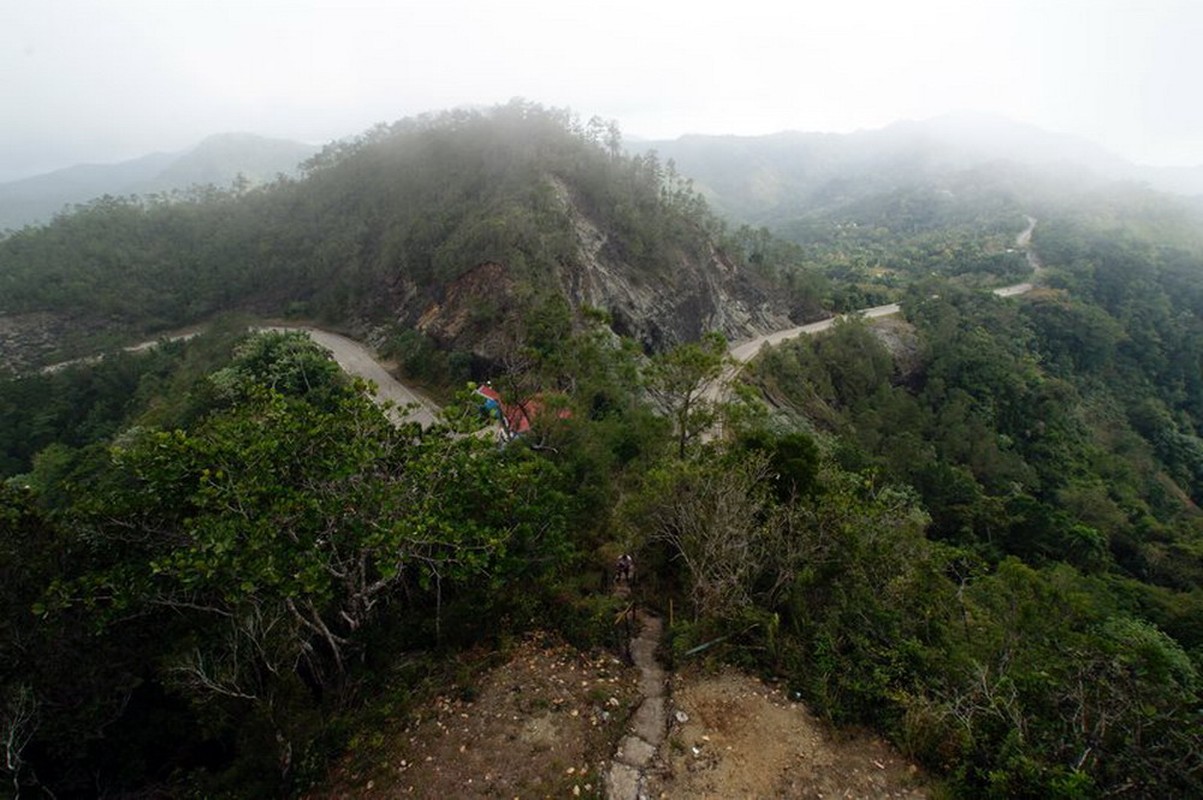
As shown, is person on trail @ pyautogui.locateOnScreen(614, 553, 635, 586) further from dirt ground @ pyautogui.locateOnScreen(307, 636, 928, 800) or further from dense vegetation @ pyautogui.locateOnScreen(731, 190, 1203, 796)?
dense vegetation @ pyautogui.locateOnScreen(731, 190, 1203, 796)

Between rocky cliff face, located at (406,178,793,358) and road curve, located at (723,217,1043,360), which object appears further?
road curve, located at (723,217,1043,360)

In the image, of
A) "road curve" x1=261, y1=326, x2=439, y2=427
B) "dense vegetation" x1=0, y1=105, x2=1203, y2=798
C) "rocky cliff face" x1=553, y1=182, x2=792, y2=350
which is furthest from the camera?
"rocky cliff face" x1=553, y1=182, x2=792, y2=350

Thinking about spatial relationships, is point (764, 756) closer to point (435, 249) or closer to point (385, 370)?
point (385, 370)

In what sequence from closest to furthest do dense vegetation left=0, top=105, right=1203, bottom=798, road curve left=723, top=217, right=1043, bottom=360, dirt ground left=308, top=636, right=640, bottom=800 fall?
dense vegetation left=0, top=105, right=1203, bottom=798, dirt ground left=308, top=636, right=640, bottom=800, road curve left=723, top=217, right=1043, bottom=360

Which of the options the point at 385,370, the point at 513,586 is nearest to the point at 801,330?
the point at 385,370

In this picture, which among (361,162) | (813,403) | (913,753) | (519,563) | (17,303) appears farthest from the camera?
(361,162)

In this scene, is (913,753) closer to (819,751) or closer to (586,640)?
(819,751)

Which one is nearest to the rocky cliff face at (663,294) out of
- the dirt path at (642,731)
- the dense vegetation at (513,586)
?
the dense vegetation at (513,586)

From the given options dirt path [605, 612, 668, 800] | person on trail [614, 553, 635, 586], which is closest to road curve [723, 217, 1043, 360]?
person on trail [614, 553, 635, 586]

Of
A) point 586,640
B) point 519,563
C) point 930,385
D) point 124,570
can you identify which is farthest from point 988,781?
point 930,385
